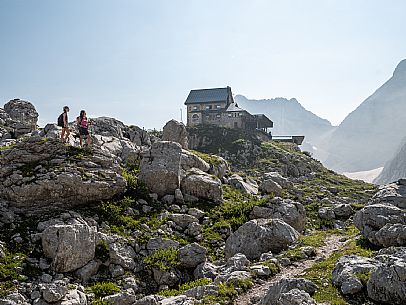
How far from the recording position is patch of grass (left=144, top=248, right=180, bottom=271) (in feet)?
52.6

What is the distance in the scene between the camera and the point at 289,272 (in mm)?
14922

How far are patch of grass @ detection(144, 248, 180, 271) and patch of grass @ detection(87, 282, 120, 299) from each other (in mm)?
2172

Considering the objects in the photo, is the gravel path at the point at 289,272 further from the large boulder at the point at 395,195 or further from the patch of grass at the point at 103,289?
the patch of grass at the point at 103,289

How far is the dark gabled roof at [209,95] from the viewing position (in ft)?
316

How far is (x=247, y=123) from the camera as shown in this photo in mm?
91000

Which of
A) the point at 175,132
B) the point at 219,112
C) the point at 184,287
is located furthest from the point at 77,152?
the point at 219,112

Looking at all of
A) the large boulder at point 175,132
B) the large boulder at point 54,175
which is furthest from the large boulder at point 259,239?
the large boulder at point 175,132

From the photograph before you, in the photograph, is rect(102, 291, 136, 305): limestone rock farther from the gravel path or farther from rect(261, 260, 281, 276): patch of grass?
rect(261, 260, 281, 276): patch of grass

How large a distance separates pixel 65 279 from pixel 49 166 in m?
8.53

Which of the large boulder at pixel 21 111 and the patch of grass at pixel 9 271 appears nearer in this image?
the patch of grass at pixel 9 271

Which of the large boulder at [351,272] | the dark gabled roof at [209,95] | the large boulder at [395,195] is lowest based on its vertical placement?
the large boulder at [351,272]

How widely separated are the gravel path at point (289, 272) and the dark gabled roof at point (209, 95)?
77579 mm

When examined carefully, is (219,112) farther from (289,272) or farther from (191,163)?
(289,272)

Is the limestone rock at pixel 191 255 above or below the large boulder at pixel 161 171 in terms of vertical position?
below
